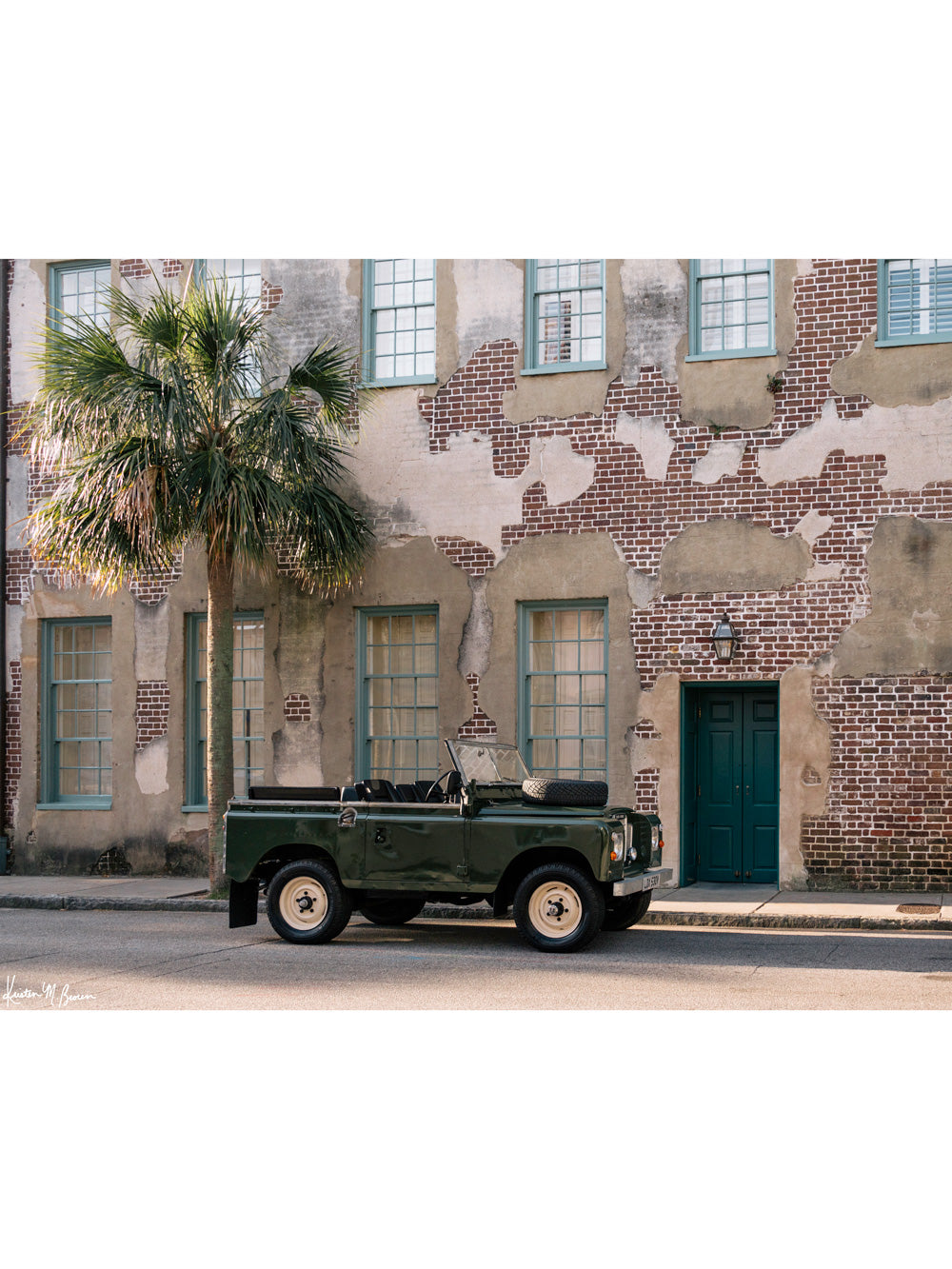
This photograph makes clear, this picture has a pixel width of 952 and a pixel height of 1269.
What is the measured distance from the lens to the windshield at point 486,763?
10922mm

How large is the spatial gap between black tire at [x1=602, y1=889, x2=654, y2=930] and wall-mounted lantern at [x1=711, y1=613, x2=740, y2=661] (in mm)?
3882

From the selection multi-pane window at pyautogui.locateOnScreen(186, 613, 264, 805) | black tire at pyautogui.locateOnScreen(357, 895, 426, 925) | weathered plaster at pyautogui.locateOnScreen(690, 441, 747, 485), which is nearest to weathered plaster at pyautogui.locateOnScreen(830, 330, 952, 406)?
weathered plaster at pyautogui.locateOnScreen(690, 441, 747, 485)

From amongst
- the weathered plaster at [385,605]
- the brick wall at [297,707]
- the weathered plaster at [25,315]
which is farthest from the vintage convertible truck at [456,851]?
the weathered plaster at [25,315]

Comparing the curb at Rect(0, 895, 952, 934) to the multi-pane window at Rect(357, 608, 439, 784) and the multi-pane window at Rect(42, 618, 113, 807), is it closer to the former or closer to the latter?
the multi-pane window at Rect(357, 608, 439, 784)

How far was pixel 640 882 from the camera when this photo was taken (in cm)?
1043

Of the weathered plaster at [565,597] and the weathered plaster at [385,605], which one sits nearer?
the weathered plaster at [565,597]

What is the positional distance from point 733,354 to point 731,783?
465 centimetres

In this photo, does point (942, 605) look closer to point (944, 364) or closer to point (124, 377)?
point (944, 364)

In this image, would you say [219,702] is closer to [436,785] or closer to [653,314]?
[436,785]

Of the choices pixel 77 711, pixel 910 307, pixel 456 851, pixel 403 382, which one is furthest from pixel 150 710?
pixel 910 307

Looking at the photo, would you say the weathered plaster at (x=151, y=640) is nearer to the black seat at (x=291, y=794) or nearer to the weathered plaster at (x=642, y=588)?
the weathered plaster at (x=642, y=588)

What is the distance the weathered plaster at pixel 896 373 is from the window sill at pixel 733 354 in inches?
28.4

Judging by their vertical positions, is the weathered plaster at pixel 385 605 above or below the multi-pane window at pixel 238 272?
below

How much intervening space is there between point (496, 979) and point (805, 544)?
6861 millimetres
